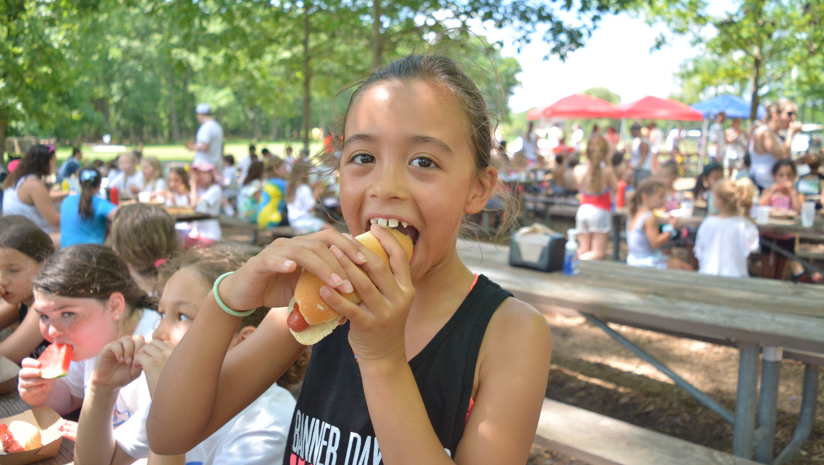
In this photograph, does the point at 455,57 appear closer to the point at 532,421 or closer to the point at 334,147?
the point at 334,147

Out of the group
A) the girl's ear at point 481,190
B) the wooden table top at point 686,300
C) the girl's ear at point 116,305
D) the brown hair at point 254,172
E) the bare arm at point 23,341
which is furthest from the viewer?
the brown hair at point 254,172

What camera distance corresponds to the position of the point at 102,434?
177 centimetres

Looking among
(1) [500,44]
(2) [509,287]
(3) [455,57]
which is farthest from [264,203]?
(3) [455,57]

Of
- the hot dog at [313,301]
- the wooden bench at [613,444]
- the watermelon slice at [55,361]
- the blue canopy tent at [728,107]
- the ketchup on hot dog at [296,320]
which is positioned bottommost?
the wooden bench at [613,444]

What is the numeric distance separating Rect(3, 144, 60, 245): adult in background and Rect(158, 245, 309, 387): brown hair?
4.90 metres

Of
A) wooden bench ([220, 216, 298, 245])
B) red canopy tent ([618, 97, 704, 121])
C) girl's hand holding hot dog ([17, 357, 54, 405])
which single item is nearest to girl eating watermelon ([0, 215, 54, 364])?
girl's hand holding hot dog ([17, 357, 54, 405])

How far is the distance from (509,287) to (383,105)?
92.3 inches

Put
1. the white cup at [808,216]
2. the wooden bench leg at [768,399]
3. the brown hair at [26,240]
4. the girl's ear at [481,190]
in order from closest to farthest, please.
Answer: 1. the girl's ear at [481,190]
2. the wooden bench leg at [768,399]
3. the brown hair at [26,240]
4. the white cup at [808,216]

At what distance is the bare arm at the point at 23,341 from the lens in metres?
2.82

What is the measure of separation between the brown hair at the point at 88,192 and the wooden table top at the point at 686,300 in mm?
4030

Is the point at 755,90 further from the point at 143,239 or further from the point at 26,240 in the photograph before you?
the point at 26,240

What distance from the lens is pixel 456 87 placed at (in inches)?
48.5

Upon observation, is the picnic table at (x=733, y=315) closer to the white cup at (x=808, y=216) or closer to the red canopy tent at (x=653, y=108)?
the white cup at (x=808, y=216)

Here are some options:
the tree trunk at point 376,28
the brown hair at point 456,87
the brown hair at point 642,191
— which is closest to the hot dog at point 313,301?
the brown hair at point 456,87
